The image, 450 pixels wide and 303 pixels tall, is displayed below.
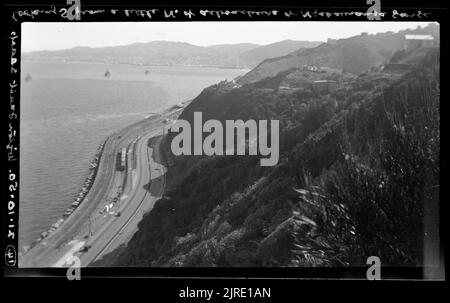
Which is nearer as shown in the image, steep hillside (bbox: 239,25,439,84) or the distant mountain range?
steep hillside (bbox: 239,25,439,84)

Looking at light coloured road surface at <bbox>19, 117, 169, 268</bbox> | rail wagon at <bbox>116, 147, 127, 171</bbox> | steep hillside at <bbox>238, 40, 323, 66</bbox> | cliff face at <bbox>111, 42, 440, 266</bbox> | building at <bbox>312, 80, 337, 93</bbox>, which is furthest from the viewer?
building at <bbox>312, 80, 337, 93</bbox>

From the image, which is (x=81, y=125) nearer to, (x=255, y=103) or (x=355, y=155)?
(x=255, y=103)

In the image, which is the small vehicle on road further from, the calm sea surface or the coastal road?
the calm sea surface

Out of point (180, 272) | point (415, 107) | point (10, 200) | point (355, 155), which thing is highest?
point (415, 107)

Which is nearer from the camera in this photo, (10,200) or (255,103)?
(10,200)

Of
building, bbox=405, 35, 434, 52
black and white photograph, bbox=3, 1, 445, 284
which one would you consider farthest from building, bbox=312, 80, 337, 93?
building, bbox=405, 35, 434, 52

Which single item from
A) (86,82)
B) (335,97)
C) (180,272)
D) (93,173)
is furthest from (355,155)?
(86,82)

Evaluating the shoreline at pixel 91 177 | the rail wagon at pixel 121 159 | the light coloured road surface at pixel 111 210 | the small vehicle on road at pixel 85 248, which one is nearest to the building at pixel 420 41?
the shoreline at pixel 91 177
